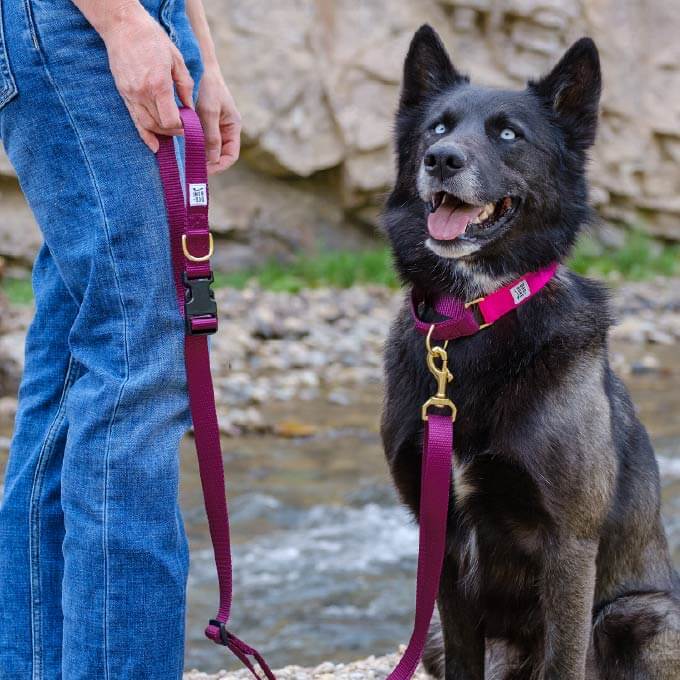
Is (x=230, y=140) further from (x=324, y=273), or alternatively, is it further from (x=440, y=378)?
(x=324, y=273)

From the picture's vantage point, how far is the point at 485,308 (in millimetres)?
2217

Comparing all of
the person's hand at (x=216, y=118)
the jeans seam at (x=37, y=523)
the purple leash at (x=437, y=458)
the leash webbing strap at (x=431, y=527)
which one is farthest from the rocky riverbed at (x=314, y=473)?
the person's hand at (x=216, y=118)

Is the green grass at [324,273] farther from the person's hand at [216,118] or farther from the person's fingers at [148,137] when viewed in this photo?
the person's fingers at [148,137]

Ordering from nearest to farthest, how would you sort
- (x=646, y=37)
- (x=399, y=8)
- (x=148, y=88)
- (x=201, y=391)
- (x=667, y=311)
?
(x=148, y=88)
(x=201, y=391)
(x=667, y=311)
(x=399, y=8)
(x=646, y=37)

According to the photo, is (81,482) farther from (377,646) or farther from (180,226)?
(377,646)

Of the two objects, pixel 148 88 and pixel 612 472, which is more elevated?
pixel 148 88

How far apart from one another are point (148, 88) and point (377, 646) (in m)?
2.31

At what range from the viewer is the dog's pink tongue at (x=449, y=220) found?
7.48ft

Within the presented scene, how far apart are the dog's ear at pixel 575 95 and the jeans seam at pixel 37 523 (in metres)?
1.25

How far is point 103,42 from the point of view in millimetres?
1739

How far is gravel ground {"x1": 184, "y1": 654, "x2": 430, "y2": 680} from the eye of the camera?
274 cm

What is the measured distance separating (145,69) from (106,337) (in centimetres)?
46

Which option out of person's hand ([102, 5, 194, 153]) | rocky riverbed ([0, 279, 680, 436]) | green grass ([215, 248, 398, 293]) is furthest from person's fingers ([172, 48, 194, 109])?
green grass ([215, 248, 398, 293])

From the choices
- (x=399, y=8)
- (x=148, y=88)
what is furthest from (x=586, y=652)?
(x=399, y=8)
